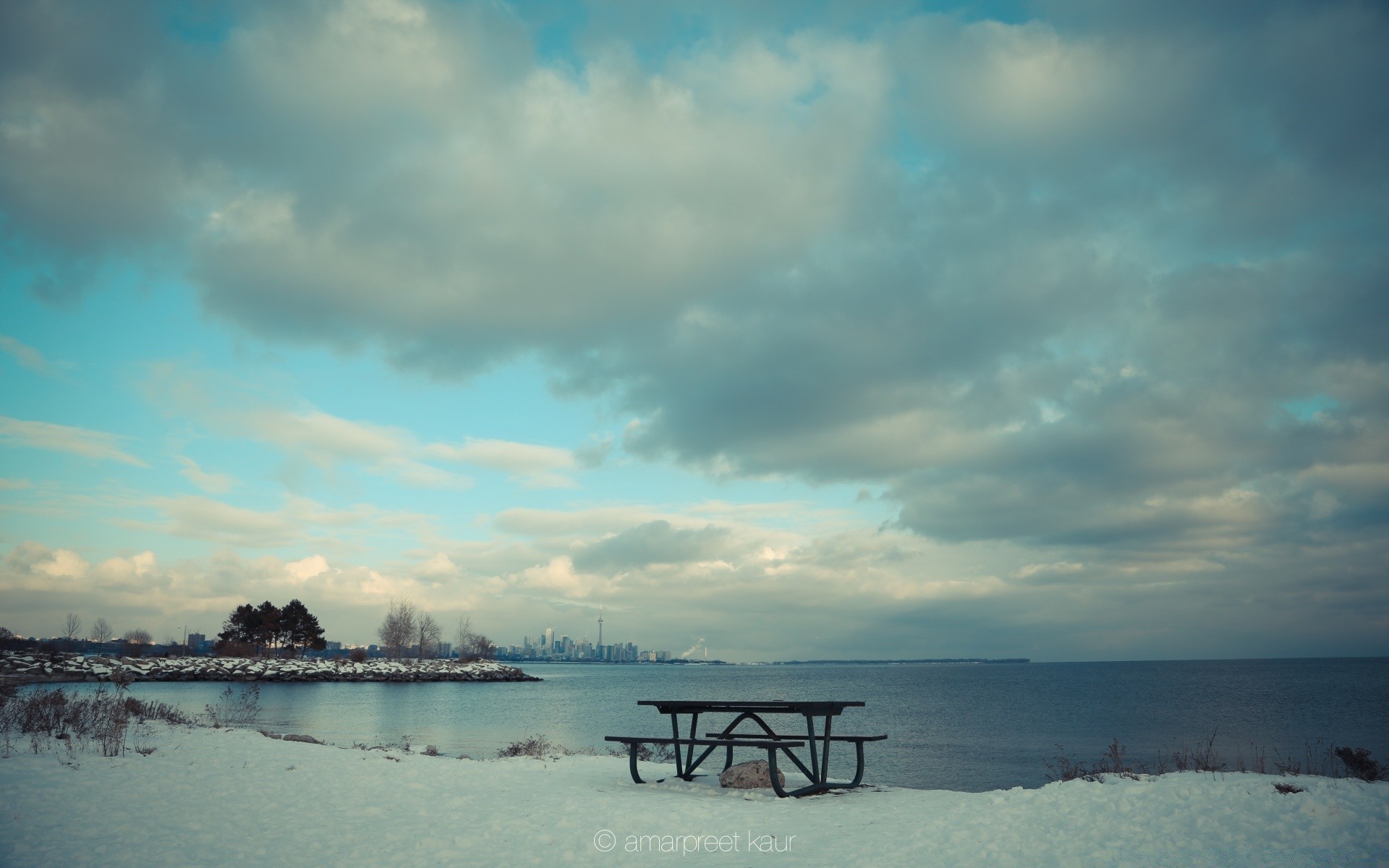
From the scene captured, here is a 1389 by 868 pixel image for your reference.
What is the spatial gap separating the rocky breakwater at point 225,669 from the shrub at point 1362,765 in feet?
191

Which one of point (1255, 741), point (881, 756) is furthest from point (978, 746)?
point (1255, 741)

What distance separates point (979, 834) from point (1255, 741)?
31942 millimetres

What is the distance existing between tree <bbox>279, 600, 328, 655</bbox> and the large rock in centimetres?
10136

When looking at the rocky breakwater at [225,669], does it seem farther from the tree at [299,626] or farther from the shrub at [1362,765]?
the shrub at [1362,765]

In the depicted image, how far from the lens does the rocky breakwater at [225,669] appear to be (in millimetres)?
54844

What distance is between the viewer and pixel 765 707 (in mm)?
11562

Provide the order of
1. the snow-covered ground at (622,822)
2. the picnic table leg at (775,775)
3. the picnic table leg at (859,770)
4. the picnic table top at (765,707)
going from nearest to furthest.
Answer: the snow-covered ground at (622,822) < the picnic table leg at (775,775) < the picnic table top at (765,707) < the picnic table leg at (859,770)

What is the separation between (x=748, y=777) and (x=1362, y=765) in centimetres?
994

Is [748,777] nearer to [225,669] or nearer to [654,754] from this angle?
[654,754]

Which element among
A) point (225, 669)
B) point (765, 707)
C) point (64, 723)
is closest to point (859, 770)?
point (765, 707)

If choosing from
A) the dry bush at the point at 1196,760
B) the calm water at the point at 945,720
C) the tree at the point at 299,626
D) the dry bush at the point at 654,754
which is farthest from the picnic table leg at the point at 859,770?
the tree at the point at 299,626

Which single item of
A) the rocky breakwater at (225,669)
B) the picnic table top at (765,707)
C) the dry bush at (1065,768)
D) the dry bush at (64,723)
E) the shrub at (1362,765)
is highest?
the picnic table top at (765,707)

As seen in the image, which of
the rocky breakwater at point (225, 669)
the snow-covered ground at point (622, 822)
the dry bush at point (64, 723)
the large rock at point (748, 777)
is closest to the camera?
the snow-covered ground at point (622, 822)

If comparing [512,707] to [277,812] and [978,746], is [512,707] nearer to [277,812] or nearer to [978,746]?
[978,746]
